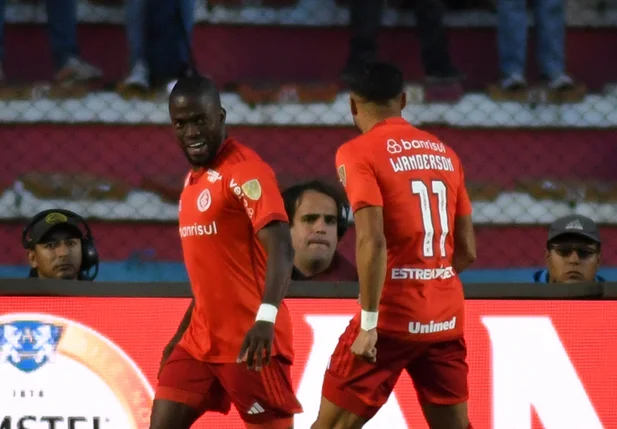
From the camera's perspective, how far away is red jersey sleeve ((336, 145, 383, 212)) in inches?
193

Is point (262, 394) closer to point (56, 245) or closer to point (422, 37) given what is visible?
point (56, 245)

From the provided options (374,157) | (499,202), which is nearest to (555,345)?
(374,157)

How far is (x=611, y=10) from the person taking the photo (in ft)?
30.5

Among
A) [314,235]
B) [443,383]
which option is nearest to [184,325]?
[443,383]

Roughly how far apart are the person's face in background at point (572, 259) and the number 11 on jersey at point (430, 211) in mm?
1603

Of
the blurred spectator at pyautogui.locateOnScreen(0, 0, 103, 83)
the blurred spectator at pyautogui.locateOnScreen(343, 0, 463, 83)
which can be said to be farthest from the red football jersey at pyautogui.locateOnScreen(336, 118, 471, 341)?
the blurred spectator at pyautogui.locateOnScreen(0, 0, 103, 83)

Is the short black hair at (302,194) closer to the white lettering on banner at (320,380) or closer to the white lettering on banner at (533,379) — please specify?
the white lettering on banner at (320,380)

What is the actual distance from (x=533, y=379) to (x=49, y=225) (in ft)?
7.98

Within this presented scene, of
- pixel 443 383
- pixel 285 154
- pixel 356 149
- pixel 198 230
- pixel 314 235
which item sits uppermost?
pixel 285 154

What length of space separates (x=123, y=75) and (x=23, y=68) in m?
0.67

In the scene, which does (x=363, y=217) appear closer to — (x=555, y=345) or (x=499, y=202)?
(x=555, y=345)

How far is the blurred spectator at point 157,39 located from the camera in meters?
8.39

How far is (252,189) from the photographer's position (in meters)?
4.92

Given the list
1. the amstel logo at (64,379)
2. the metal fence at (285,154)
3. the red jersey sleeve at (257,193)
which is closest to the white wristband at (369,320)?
the red jersey sleeve at (257,193)
